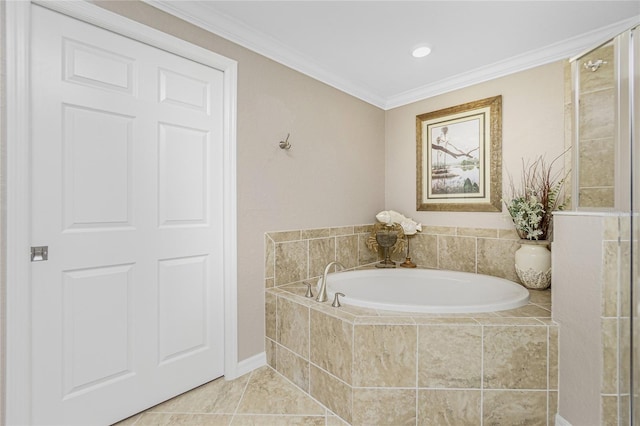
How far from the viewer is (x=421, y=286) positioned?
8.74 ft

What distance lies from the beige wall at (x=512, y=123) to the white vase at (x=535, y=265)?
35cm

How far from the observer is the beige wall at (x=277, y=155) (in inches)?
80.0

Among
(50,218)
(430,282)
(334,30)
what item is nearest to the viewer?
(50,218)

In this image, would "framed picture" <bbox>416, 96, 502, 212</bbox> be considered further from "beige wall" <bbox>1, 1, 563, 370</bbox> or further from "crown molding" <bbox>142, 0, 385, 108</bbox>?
"crown molding" <bbox>142, 0, 385, 108</bbox>

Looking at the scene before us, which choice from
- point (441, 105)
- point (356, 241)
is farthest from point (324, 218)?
point (441, 105)

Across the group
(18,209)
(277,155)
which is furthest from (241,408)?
(277,155)

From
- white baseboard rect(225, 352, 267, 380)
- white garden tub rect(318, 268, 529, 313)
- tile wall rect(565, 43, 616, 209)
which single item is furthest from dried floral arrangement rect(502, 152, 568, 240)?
white baseboard rect(225, 352, 267, 380)

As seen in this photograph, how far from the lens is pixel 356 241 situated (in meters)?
2.95

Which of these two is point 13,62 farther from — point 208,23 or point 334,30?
point 334,30

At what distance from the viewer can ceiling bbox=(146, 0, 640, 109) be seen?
177cm

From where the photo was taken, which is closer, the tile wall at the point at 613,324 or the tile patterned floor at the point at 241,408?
the tile wall at the point at 613,324

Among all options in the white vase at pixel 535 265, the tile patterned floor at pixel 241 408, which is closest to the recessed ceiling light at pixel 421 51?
the white vase at pixel 535 265

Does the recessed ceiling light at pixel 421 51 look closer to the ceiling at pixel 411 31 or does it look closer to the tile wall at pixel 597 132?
the ceiling at pixel 411 31

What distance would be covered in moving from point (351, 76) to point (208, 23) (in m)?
1.32
